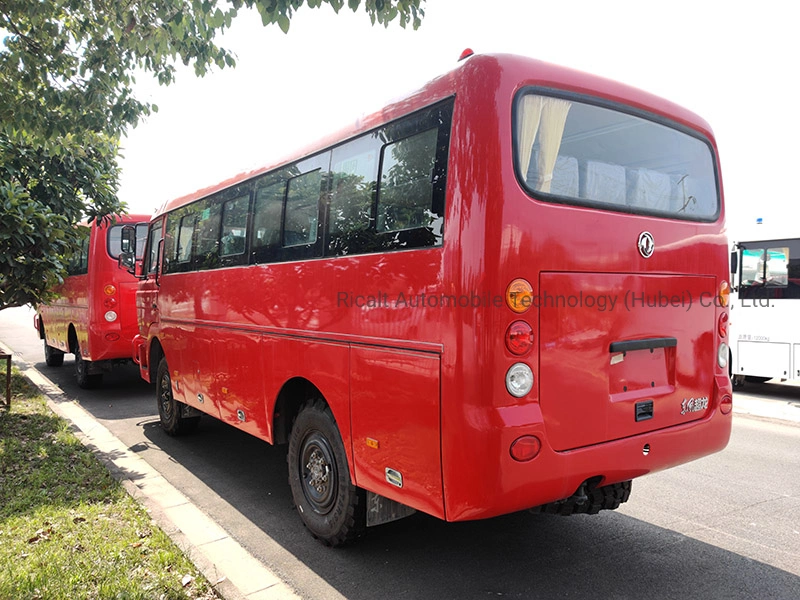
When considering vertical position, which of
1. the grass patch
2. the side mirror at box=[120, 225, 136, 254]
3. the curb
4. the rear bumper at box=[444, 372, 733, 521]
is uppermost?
the side mirror at box=[120, 225, 136, 254]

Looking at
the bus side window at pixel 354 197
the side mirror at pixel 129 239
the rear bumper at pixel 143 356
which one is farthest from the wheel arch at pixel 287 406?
the side mirror at pixel 129 239

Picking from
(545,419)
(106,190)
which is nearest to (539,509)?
(545,419)

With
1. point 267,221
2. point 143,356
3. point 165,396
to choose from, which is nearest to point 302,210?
point 267,221

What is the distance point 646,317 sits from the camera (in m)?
3.70

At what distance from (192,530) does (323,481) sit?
1048 mm

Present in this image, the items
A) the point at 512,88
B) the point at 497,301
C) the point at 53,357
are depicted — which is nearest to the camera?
the point at 497,301

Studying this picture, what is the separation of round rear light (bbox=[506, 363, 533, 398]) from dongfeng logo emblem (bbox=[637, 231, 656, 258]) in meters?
1.13

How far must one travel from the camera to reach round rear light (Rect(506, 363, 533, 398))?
3111 millimetres

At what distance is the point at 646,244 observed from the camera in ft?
12.2

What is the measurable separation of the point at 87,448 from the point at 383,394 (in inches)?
180

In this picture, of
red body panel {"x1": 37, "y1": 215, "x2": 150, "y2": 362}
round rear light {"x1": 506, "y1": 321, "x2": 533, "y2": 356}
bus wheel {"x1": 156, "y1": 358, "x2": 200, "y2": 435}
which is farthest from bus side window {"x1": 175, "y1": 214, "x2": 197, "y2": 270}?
round rear light {"x1": 506, "y1": 321, "x2": 533, "y2": 356}

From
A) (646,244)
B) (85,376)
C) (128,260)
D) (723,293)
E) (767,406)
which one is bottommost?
(767,406)

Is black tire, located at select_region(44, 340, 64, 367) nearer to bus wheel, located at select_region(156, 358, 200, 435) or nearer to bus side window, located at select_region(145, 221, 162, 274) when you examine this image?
bus side window, located at select_region(145, 221, 162, 274)

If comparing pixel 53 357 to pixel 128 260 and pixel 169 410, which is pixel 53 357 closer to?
pixel 128 260
